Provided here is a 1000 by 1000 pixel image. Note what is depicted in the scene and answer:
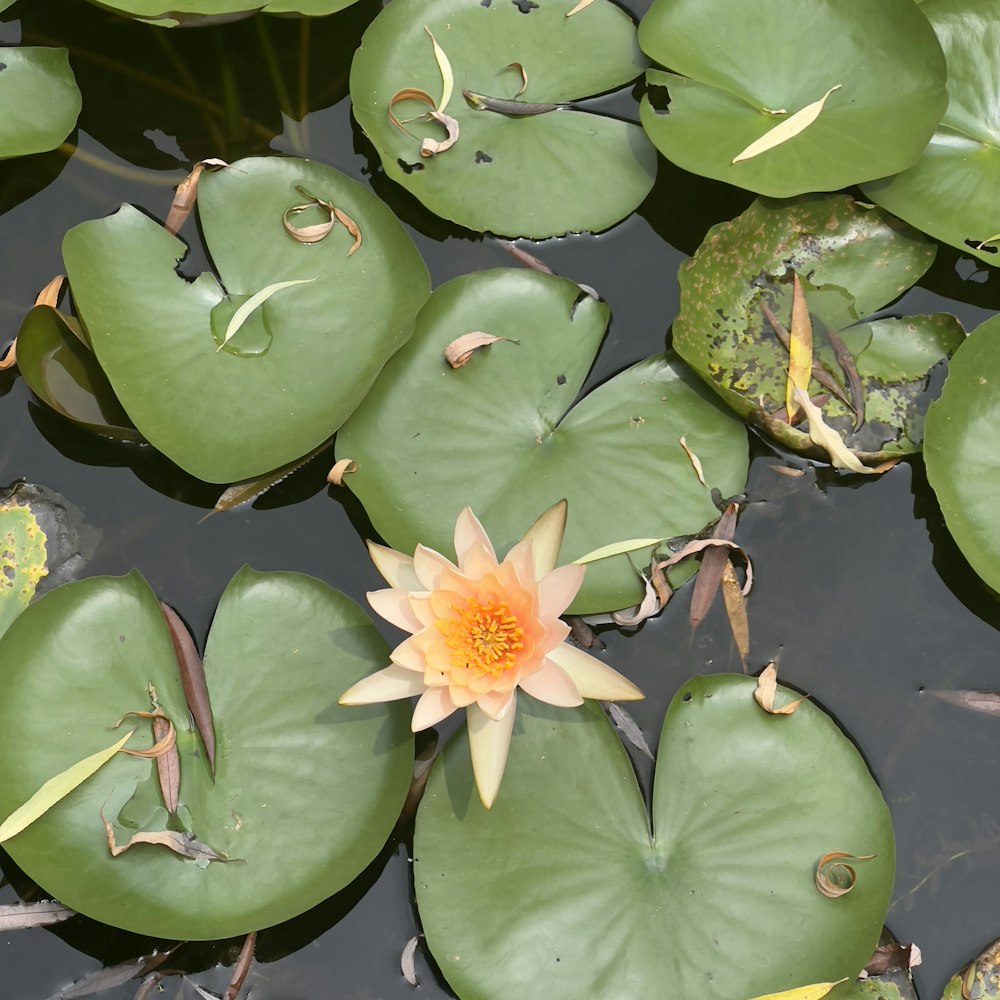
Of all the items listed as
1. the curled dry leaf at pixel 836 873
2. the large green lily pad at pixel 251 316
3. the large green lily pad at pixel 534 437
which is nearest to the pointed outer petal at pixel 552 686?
the large green lily pad at pixel 534 437

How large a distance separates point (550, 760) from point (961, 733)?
1.19 m

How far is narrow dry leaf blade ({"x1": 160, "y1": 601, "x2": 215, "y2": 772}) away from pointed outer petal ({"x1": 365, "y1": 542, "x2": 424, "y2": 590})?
575 mm

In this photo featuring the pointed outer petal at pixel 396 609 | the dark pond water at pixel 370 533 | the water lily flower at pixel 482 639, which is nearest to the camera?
the water lily flower at pixel 482 639

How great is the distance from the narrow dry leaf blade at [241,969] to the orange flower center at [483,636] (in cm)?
101

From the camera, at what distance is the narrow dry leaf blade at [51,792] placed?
216 cm

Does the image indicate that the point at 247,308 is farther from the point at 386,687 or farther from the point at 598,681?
the point at 598,681

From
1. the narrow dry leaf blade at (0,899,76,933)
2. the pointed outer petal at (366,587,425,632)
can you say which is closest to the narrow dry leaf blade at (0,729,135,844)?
the narrow dry leaf blade at (0,899,76,933)

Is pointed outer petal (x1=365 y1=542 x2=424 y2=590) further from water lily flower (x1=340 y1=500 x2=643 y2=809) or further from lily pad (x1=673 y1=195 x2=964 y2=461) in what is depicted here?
lily pad (x1=673 y1=195 x2=964 y2=461)

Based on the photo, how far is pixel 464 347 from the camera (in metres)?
2.51

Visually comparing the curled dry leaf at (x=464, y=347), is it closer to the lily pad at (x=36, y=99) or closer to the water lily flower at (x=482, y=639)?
the water lily flower at (x=482, y=639)

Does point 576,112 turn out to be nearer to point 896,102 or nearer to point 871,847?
point 896,102

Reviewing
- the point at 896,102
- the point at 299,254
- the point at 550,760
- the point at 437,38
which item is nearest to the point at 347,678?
the point at 550,760

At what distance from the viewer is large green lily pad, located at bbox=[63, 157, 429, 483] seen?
95.5 inches

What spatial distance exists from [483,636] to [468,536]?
0.25m
